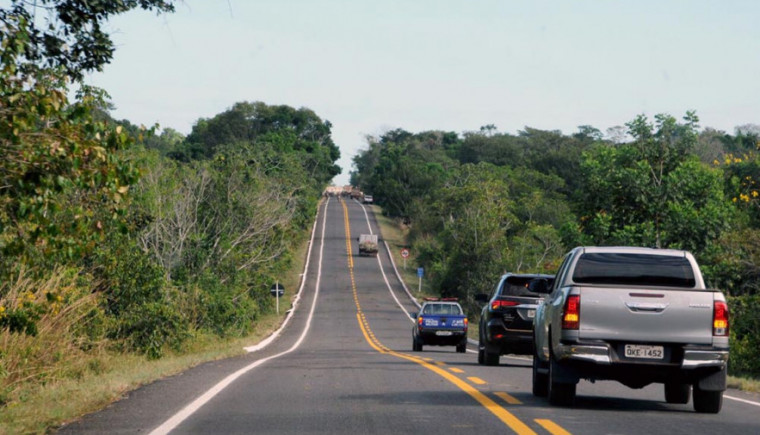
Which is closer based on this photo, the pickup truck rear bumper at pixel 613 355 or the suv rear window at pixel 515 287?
the pickup truck rear bumper at pixel 613 355

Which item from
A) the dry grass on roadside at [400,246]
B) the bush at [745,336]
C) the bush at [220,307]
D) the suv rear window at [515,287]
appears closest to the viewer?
the suv rear window at [515,287]

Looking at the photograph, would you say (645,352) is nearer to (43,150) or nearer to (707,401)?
(707,401)

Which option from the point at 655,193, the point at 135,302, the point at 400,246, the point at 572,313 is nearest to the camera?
the point at 572,313

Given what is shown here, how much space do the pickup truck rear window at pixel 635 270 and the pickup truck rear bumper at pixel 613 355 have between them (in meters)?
0.93

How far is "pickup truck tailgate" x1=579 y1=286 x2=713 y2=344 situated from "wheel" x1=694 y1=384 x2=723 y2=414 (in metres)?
0.88

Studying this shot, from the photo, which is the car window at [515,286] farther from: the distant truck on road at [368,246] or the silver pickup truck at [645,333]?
the distant truck on road at [368,246]

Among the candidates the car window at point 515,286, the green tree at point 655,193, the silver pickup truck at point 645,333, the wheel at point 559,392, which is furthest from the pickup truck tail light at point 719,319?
the green tree at point 655,193

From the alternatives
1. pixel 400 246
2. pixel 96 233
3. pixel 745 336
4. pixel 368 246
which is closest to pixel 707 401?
pixel 96 233

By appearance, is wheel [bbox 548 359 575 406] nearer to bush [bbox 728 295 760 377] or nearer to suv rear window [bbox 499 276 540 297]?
suv rear window [bbox 499 276 540 297]

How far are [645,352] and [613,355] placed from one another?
13.4 inches

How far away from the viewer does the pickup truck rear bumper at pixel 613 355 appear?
35.7 feet

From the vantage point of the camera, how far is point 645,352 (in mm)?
10953

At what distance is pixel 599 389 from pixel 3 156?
9.56 meters

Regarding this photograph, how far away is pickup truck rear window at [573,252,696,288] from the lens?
37.9ft
